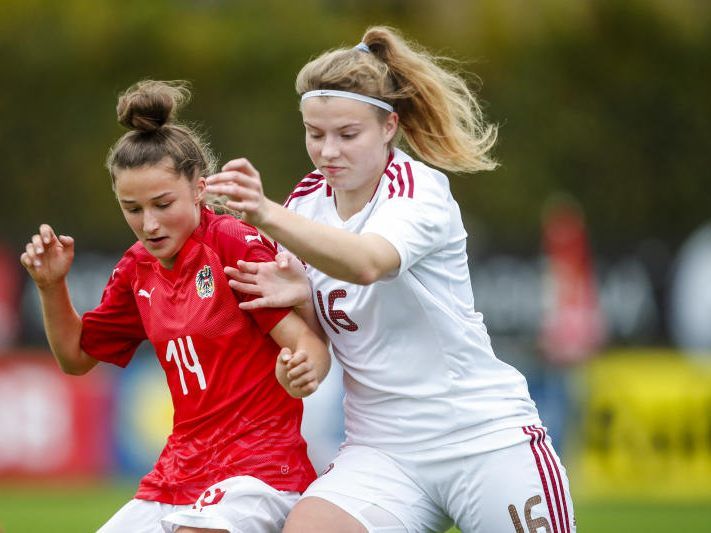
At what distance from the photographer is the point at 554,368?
11.9 m

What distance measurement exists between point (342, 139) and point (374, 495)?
120cm

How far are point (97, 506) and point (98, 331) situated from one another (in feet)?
19.6

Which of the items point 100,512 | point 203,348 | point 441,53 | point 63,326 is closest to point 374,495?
point 203,348

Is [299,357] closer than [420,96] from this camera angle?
Yes

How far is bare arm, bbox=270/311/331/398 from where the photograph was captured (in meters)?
4.28

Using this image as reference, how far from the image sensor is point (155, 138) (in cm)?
454

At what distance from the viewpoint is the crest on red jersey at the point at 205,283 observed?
448 centimetres

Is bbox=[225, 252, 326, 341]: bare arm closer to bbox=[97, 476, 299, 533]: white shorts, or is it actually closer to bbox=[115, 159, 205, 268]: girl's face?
bbox=[115, 159, 205, 268]: girl's face

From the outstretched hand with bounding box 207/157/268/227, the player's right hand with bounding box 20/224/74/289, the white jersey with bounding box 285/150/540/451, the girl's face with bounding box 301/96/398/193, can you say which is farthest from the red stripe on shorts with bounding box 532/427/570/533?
the player's right hand with bounding box 20/224/74/289

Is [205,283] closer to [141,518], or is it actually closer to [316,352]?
[316,352]

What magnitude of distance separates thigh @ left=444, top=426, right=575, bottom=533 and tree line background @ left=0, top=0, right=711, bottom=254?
46.4 feet

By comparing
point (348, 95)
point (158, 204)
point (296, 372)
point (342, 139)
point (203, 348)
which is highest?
point (348, 95)

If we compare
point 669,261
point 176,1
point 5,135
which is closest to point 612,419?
point 669,261

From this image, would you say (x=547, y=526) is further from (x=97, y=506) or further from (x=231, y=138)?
(x=231, y=138)
